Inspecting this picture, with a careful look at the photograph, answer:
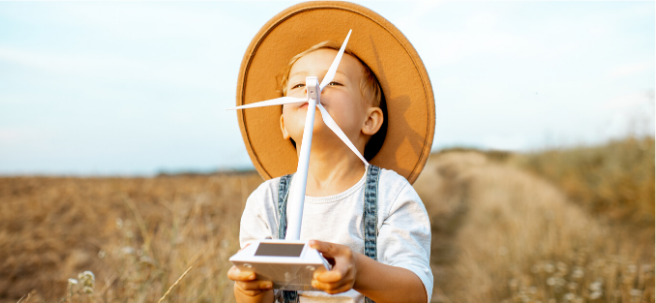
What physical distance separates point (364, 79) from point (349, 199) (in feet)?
2.24

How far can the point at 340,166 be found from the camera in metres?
2.22

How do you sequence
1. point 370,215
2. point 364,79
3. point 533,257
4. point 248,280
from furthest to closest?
point 533,257
point 364,79
point 370,215
point 248,280

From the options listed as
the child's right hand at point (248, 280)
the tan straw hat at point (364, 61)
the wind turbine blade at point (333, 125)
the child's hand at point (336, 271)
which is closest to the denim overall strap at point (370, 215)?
the wind turbine blade at point (333, 125)

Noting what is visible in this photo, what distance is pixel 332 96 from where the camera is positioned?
6.87 ft

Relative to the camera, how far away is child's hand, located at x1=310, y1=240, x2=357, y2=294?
1377mm

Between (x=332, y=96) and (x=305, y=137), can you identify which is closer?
(x=305, y=137)

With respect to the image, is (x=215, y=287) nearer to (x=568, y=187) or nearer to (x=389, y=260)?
(x=389, y=260)

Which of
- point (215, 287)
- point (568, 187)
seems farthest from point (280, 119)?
point (568, 187)

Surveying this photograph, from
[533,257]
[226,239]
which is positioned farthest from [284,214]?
[533,257]

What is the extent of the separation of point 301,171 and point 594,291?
187 inches

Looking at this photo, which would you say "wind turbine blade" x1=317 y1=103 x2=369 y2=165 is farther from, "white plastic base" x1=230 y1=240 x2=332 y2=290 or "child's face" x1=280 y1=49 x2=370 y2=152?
"white plastic base" x1=230 y1=240 x2=332 y2=290

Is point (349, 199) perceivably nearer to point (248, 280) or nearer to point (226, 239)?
point (248, 280)

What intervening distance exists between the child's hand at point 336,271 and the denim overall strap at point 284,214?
0.66 m

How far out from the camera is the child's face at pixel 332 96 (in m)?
2.09
